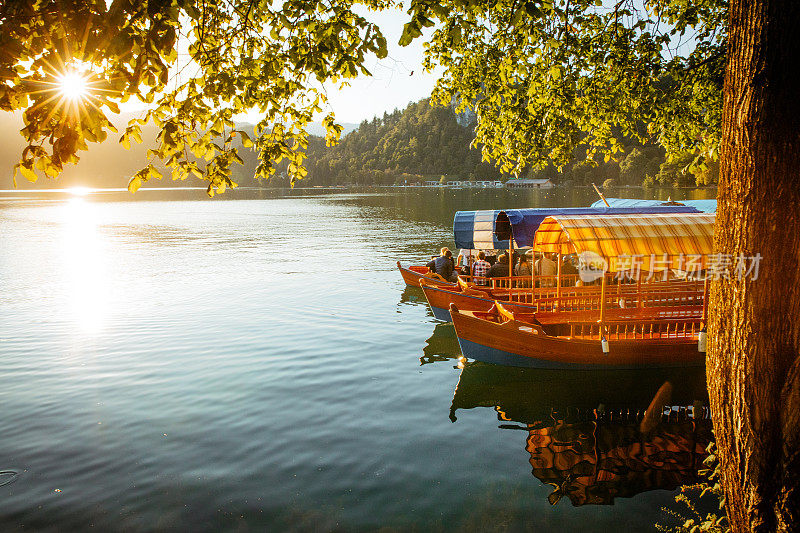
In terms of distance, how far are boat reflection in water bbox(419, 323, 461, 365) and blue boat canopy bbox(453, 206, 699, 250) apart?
13.6 feet

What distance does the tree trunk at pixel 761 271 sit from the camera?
324 centimetres

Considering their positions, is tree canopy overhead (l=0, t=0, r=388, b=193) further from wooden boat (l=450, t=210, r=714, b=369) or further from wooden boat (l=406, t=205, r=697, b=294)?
wooden boat (l=406, t=205, r=697, b=294)

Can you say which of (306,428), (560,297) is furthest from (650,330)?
(306,428)

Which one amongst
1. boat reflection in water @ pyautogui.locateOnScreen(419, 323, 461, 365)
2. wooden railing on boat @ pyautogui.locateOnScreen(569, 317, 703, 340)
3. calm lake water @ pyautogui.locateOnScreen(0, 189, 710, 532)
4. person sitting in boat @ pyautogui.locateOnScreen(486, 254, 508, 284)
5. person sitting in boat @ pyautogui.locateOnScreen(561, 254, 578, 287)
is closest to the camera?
calm lake water @ pyautogui.locateOnScreen(0, 189, 710, 532)

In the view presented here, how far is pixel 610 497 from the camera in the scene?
7.31 metres

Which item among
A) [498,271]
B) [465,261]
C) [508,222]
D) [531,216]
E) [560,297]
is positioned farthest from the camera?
[465,261]

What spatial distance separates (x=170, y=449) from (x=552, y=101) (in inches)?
359

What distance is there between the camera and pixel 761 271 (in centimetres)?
339

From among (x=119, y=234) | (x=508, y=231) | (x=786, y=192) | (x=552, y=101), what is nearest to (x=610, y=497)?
(x=786, y=192)

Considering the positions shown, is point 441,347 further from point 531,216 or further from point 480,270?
point 531,216

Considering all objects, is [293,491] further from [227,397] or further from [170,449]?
[227,397]

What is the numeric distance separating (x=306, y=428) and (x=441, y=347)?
630 cm

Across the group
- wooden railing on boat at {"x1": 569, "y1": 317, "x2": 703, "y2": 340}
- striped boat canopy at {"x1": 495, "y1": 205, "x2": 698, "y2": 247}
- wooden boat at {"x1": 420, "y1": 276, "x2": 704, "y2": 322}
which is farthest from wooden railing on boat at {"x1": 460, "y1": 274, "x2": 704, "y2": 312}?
striped boat canopy at {"x1": 495, "y1": 205, "x2": 698, "y2": 247}

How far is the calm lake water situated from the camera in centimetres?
708
